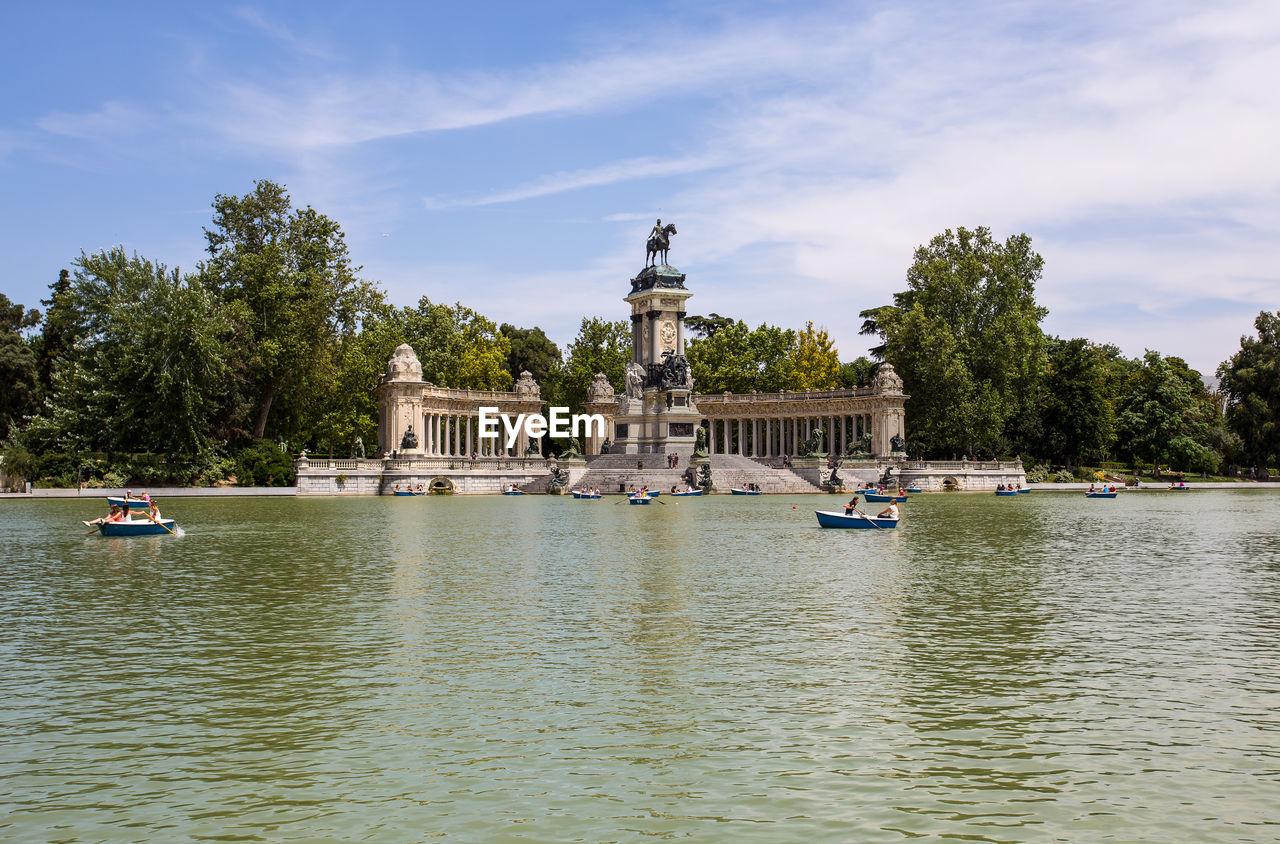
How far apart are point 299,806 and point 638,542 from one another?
2239 centimetres

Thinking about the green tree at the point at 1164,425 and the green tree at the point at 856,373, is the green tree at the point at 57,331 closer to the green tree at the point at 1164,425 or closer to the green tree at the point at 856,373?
the green tree at the point at 856,373

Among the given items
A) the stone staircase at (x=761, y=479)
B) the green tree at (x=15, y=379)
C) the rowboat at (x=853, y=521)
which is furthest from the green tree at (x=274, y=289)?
the rowboat at (x=853, y=521)

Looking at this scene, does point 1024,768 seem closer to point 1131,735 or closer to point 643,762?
point 1131,735

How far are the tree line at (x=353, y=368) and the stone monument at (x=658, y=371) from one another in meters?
15.9

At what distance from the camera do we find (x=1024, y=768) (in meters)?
9.76

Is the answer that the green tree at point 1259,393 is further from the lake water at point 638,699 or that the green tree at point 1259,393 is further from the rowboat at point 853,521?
the lake water at point 638,699

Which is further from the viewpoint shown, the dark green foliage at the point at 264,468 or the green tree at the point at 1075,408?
the green tree at the point at 1075,408

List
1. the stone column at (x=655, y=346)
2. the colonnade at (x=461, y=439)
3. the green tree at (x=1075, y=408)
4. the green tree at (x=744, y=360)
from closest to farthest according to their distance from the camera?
1. the stone column at (x=655, y=346)
2. the colonnade at (x=461, y=439)
3. the green tree at (x=1075, y=408)
4. the green tree at (x=744, y=360)

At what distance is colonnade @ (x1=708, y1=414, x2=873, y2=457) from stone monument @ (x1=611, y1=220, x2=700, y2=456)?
35.3 feet

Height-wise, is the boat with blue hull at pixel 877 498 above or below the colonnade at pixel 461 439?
below

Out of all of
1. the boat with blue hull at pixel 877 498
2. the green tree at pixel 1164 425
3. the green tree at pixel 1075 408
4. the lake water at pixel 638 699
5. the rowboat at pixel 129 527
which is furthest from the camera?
the green tree at pixel 1164 425

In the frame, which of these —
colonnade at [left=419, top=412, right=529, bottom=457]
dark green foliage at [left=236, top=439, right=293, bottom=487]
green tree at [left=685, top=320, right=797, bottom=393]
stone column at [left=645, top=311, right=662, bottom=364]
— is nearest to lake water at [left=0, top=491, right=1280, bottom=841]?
dark green foliage at [left=236, top=439, right=293, bottom=487]

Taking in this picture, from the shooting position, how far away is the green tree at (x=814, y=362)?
95.4 meters

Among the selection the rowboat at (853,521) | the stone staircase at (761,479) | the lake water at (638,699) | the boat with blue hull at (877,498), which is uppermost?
the stone staircase at (761,479)
